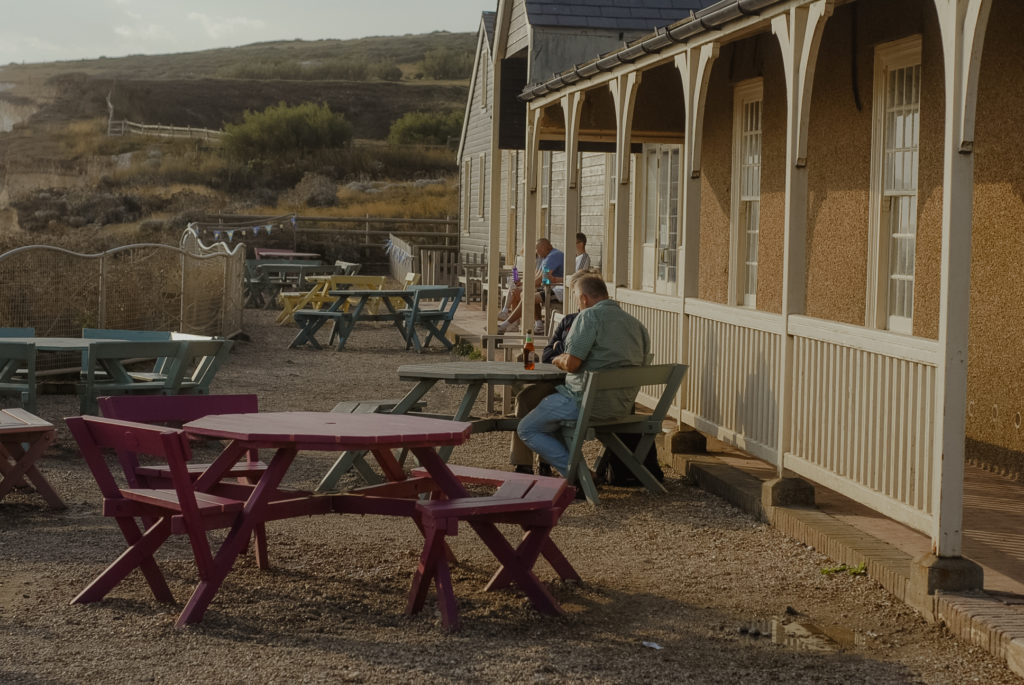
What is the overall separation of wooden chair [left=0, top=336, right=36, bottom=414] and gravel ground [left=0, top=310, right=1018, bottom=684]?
216cm

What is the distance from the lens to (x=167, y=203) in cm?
4975

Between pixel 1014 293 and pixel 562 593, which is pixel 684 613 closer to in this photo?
pixel 562 593

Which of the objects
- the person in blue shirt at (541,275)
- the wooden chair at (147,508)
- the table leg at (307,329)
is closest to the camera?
the wooden chair at (147,508)

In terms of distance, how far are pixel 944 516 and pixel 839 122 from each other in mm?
5099

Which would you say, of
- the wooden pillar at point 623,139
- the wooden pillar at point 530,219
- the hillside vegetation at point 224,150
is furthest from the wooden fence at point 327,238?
the wooden pillar at point 623,139

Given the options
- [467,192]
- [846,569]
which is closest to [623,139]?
[846,569]

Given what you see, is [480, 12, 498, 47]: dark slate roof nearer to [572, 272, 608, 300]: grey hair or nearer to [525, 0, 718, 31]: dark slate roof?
[525, 0, 718, 31]: dark slate roof

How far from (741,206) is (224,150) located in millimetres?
56051

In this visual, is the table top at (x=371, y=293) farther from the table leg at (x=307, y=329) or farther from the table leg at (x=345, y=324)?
the table leg at (x=307, y=329)

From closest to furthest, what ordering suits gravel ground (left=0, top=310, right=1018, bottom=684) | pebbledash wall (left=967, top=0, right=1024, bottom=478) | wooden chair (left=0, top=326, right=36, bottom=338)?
gravel ground (left=0, top=310, right=1018, bottom=684) < pebbledash wall (left=967, top=0, right=1024, bottom=478) < wooden chair (left=0, top=326, right=36, bottom=338)

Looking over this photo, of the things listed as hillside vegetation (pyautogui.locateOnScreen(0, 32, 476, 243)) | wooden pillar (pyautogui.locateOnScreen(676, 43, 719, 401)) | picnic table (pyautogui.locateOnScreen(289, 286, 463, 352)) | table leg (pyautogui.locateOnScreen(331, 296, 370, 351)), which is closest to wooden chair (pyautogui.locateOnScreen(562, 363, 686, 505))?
wooden pillar (pyautogui.locateOnScreen(676, 43, 719, 401))

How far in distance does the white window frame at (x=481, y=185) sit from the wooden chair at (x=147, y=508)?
2545cm

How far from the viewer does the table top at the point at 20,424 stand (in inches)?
300

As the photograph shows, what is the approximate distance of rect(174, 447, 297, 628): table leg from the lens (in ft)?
17.3
